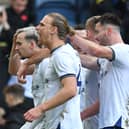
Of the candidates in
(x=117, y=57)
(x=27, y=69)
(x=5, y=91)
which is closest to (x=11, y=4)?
(x=5, y=91)

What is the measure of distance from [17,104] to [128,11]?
2.66 m

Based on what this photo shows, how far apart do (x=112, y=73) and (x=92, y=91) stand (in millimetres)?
808

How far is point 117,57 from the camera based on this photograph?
318 inches

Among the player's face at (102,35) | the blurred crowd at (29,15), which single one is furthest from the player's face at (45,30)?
the blurred crowd at (29,15)

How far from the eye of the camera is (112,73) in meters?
8.20

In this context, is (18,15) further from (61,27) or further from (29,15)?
(61,27)

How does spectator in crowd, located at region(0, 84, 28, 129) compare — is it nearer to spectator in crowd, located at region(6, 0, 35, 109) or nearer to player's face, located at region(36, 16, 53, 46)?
spectator in crowd, located at region(6, 0, 35, 109)

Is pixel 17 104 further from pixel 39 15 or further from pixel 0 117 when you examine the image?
pixel 39 15

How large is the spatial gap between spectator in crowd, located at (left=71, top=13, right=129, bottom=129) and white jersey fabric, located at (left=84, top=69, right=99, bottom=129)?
0.57m

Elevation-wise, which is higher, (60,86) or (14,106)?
(60,86)

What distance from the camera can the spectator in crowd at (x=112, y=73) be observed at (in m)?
8.02

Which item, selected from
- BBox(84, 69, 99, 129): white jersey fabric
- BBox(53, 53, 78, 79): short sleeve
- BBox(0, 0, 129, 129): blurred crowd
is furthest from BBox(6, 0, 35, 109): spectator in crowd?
BBox(53, 53, 78, 79): short sleeve

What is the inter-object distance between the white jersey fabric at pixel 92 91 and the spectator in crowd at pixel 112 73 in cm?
57

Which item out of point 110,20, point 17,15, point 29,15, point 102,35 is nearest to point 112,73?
point 102,35
